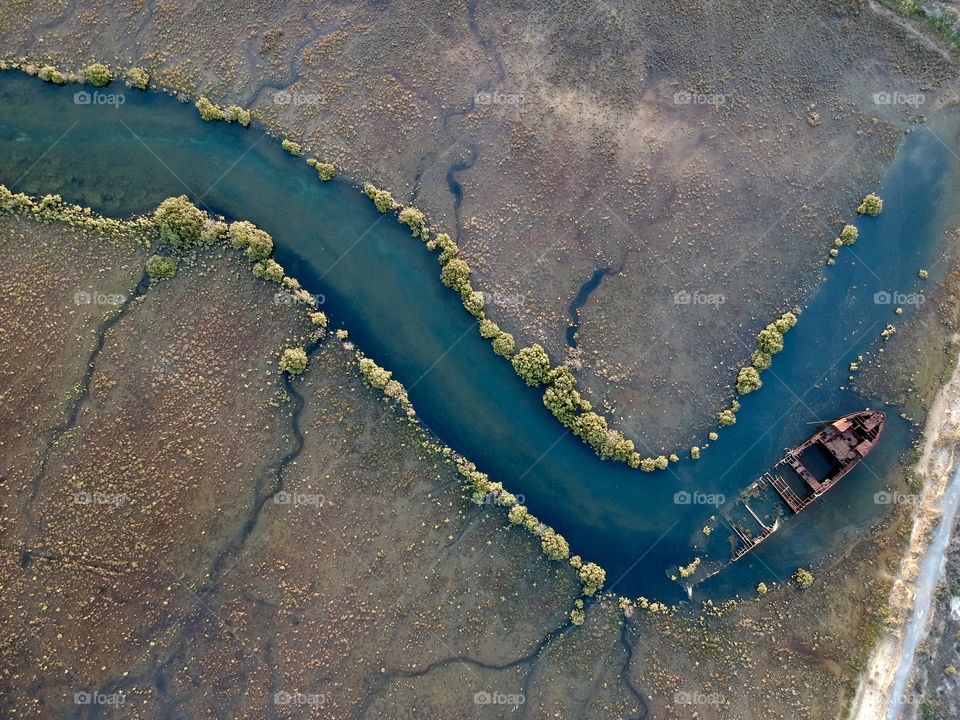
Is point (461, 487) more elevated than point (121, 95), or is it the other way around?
point (121, 95)

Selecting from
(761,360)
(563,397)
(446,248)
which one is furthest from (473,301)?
(761,360)

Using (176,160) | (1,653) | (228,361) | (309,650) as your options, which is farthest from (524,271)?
(1,653)

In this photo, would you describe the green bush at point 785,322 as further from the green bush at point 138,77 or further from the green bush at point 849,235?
the green bush at point 138,77

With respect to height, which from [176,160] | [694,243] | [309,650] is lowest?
[309,650]

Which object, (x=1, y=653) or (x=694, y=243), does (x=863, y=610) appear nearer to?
(x=694, y=243)

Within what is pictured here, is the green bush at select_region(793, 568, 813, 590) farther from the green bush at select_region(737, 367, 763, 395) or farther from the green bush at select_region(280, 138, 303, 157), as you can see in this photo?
the green bush at select_region(280, 138, 303, 157)

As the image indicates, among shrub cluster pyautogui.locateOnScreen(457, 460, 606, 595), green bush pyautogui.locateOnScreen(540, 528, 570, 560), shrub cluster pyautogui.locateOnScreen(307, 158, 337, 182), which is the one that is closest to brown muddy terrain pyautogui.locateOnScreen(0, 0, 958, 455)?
shrub cluster pyautogui.locateOnScreen(307, 158, 337, 182)
